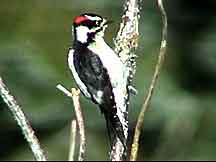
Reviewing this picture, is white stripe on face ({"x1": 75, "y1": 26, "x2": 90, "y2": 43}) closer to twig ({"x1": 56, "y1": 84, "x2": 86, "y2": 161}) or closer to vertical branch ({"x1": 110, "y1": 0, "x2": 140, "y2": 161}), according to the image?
vertical branch ({"x1": 110, "y1": 0, "x2": 140, "y2": 161})

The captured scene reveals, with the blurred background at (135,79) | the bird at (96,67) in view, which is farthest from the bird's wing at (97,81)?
the blurred background at (135,79)

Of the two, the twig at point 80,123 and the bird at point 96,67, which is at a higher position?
the twig at point 80,123

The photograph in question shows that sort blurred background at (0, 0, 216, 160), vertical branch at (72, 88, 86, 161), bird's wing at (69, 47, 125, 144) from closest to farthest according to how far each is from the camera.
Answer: vertical branch at (72, 88, 86, 161) → bird's wing at (69, 47, 125, 144) → blurred background at (0, 0, 216, 160)

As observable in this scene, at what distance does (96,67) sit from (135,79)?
110 inches

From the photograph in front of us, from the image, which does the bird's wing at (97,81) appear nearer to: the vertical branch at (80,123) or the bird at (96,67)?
the bird at (96,67)

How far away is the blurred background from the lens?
5.23 meters

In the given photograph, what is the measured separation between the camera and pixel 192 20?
5.57m

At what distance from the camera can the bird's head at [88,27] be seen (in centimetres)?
236

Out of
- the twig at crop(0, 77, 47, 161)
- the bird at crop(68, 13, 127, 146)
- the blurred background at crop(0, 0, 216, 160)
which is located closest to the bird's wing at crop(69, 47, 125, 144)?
the bird at crop(68, 13, 127, 146)

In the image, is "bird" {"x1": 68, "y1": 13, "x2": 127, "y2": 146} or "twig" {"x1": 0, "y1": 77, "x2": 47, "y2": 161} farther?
"bird" {"x1": 68, "y1": 13, "x2": 127, "y2": 146}

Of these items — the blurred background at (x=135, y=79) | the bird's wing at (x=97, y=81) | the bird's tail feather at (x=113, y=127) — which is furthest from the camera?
the blurred background at (x=135, y=79)

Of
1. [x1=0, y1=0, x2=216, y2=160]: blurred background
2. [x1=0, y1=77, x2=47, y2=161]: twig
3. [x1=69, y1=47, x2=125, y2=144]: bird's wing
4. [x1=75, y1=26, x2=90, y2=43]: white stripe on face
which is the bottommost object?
[x1=0, y1=0, x2=216, y2=160]: blurred background

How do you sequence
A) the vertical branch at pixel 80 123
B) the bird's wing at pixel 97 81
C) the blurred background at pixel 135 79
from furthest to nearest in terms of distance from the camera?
the blurred background at pixel 135 79 < the bird's wing at pixel 97 81 < the vertical branch at pixel 80 123

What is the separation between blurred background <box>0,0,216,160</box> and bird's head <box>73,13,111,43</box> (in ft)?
8.93
